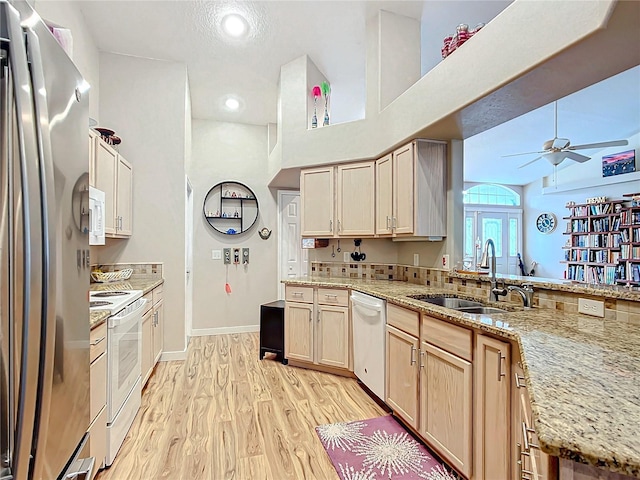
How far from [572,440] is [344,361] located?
2.62 m

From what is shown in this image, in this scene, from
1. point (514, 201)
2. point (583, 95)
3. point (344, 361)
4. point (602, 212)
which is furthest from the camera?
point (514, 201)

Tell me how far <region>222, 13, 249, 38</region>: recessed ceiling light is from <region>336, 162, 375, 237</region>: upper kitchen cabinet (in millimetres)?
1556

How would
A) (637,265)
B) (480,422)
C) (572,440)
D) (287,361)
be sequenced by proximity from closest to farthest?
(572,440), (480,422), (287,361), (637,265)

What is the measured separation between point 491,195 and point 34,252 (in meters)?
9.66

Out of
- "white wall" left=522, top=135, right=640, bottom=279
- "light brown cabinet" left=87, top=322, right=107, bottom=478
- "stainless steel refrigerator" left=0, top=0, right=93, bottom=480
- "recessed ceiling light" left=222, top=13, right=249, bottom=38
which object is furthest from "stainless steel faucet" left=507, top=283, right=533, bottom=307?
"white wall" left=522, top=135, right=640, bottom=279

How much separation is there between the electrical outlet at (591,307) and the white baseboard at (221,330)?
402 cm

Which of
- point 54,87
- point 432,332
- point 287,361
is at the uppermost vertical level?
point 54,87

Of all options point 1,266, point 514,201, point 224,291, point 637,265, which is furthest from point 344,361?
point 514,201

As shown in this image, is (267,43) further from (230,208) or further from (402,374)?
(402,374)

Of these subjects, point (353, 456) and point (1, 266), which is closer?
point (1, 266)

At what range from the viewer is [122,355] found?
206 centimetres

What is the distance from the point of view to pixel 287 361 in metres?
3.58

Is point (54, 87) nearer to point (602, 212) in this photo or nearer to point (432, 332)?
point (432, 332)

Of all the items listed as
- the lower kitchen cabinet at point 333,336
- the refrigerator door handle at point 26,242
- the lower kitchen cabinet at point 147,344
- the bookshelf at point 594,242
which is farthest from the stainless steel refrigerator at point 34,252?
the bookshelf at point 594,242
